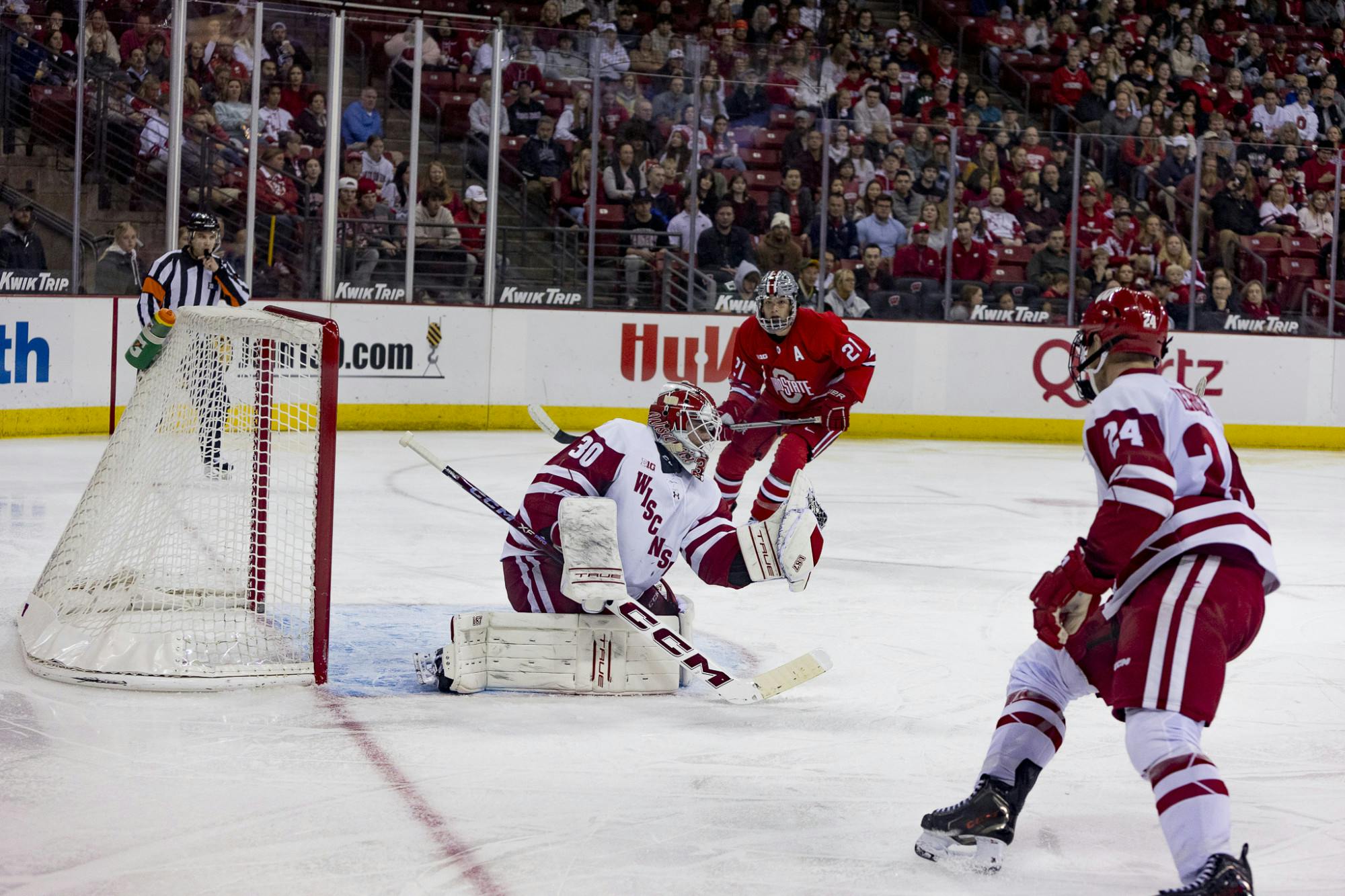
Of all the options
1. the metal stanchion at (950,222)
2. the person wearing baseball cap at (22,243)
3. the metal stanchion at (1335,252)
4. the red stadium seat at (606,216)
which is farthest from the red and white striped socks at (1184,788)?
the metal stanchion at (1335,252)

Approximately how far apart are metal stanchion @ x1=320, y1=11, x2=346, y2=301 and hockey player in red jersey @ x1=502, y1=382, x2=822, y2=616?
258 inches

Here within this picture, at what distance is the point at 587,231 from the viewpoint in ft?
37.0

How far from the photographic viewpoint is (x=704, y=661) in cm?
412

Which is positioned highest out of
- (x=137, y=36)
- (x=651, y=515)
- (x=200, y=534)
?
(x=137, y=36)

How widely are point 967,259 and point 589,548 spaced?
8.21 meters

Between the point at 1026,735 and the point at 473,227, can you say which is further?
the point at 473,227

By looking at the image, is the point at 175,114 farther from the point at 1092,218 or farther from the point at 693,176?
the point at 1092,218

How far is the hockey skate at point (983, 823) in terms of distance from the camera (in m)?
2.94

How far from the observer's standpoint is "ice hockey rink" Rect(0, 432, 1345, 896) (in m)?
2.92

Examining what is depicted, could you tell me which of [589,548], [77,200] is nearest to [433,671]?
[589,548]

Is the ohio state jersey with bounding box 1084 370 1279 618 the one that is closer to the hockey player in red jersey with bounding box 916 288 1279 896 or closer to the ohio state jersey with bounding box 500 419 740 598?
the hockey player in red jersey with bounding box 916 288 1279 896

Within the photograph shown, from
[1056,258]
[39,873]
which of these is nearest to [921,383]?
[1056,258]

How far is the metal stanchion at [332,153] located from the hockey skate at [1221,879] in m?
8.74

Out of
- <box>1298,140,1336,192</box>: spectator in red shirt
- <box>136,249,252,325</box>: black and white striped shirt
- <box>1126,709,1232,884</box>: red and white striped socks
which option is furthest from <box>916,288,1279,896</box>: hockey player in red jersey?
<box>1298,140,1336,192</box>: spectator in red shirt
